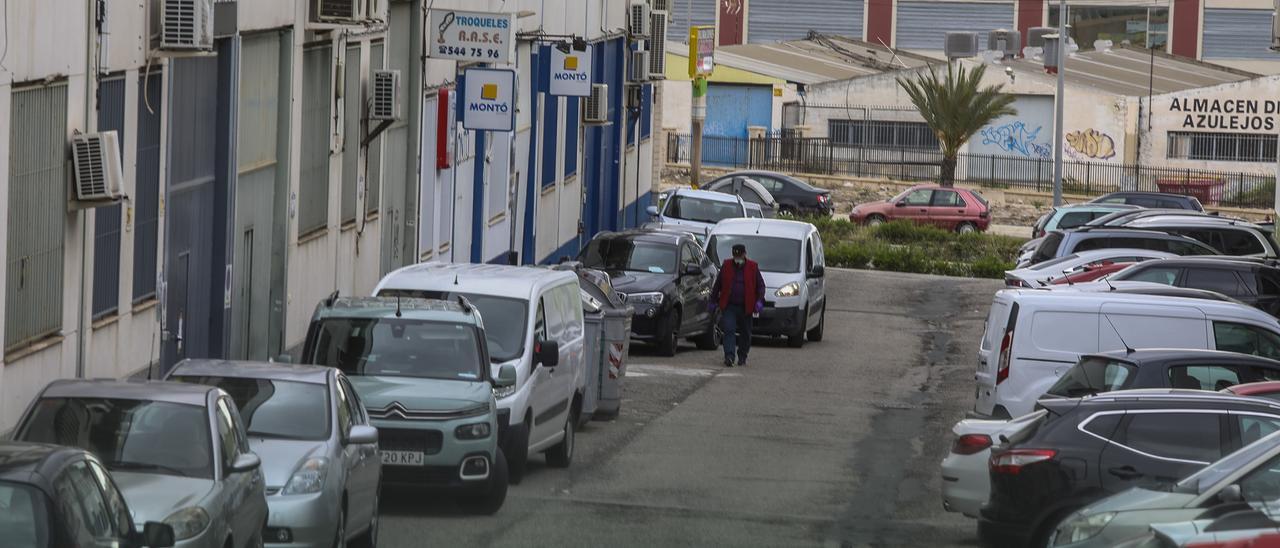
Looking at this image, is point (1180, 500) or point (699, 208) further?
point (699, 208)

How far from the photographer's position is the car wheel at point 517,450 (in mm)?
15188

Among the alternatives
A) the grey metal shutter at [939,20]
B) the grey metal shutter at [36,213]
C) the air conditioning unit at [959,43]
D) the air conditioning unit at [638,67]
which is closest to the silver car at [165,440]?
the grey metal shutter at [36,213]

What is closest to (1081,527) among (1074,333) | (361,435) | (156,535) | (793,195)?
(361,435)

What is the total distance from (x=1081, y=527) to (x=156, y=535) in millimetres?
5315

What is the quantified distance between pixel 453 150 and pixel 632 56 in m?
16.6

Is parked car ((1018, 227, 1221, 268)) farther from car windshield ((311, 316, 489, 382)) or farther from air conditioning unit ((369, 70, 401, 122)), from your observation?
car windshield ((311, 316, 489, 382))

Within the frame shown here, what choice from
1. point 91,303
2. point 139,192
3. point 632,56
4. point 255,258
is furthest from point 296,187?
point 632,56

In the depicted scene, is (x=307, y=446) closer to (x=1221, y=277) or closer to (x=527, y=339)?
(x=527, y=339)

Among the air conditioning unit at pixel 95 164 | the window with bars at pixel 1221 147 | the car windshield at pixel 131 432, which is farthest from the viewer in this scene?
the window with bars at pixel 1221 147

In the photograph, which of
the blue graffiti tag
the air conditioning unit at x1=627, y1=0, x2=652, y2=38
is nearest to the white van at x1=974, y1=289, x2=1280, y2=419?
the air conditioning unit at x1=627, y1=0, x2=652, y2=38

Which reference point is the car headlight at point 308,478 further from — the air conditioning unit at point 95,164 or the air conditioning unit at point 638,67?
the air conditioning unit at point 638,67

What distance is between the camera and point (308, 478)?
36.9ft

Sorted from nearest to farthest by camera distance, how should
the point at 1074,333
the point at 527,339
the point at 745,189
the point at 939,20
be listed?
the point at 527,339 → the point at 1074,333 → the point at 745,189 → the point at 939,20

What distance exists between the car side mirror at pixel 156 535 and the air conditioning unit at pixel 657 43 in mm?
35838
